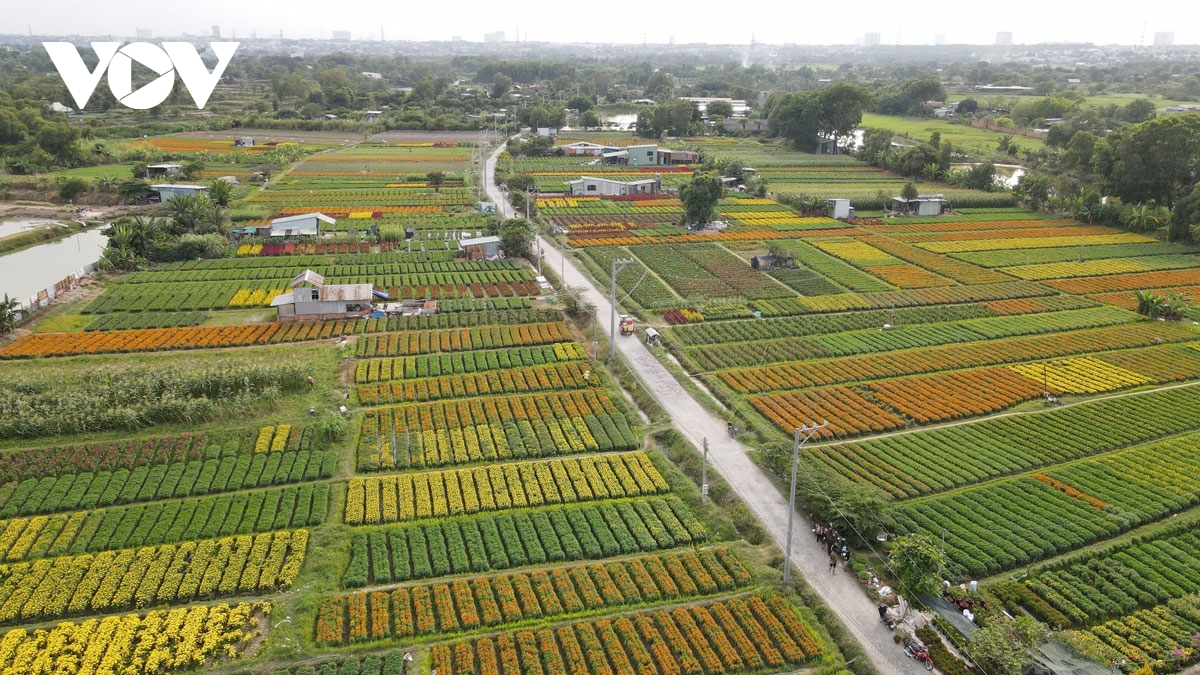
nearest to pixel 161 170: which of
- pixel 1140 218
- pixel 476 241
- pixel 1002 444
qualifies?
pixel 476 241

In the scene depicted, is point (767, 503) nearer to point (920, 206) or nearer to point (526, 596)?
point (526, 596)

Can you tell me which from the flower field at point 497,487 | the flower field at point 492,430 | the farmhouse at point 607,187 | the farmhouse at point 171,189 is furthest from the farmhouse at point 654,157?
the flower field at point 497,487

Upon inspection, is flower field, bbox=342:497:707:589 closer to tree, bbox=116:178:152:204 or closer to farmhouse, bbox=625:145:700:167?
tree, bbox=116:178:152:204

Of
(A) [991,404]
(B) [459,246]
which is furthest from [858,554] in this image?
(B) [459,246]

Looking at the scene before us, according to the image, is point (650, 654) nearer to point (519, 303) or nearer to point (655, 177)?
point (519, 303)

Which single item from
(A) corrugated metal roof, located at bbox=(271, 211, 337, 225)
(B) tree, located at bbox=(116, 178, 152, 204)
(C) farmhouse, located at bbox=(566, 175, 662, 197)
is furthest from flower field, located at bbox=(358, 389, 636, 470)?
(B) tree, located at bbox=(116, 178, 152, 204)

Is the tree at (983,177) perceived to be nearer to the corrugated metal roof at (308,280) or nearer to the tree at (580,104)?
the corrugated metal roof at (308,280)
